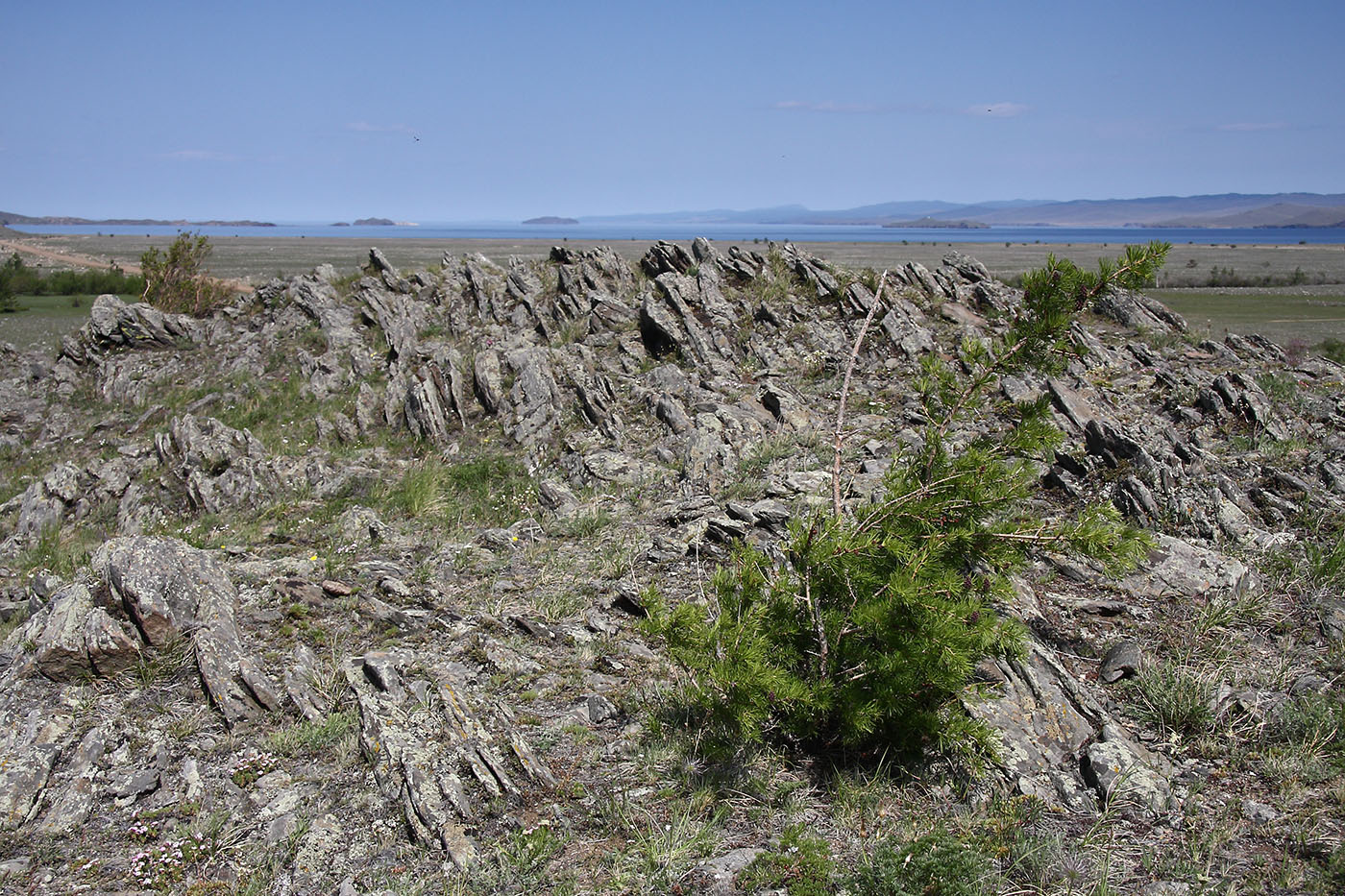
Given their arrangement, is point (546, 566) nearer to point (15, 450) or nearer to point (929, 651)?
point (929, 651)

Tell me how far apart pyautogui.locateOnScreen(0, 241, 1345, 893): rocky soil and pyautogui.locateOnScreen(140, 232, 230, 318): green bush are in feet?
30.3

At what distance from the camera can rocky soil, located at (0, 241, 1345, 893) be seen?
4.66 m

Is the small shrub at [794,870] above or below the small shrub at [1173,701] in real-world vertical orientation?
below

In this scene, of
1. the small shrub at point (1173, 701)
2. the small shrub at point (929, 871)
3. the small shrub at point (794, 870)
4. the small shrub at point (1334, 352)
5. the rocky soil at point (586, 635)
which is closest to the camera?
the small shrub at point (929, 871)

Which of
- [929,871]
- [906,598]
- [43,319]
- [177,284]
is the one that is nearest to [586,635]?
[906,598]

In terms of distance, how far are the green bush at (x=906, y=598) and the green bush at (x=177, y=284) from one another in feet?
77.0

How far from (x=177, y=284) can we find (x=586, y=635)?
23.8 m

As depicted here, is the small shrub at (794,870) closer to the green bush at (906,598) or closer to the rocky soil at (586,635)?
the rocky soil at (586,635)

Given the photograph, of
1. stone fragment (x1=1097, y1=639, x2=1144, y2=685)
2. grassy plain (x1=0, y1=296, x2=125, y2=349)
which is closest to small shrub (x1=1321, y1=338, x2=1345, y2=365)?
stone fragment (x1=1097, y1=639, x2=1144, y2=685)

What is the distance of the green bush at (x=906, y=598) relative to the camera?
455 cm

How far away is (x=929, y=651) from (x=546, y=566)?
5.47 meters

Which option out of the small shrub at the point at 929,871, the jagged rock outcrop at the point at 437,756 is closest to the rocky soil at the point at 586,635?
the jagged rock outcrop at the point at 437,756

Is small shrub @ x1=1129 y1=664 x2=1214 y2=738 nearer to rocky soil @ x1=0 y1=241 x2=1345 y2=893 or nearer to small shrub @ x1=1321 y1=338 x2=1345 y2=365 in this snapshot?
rocky soil @ x1=0 y1=241 x2=1345 y2=893

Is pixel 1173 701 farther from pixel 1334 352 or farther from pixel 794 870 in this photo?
pixel 1334 352
